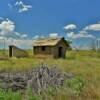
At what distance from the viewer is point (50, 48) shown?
145 ft

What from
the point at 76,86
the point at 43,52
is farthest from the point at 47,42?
the point at 76,86

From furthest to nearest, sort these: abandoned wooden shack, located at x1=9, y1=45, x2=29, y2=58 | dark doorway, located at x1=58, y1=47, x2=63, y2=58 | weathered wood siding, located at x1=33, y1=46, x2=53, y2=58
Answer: abandoned wooden shack, located at x1=9, y1=45, x2=29, y2=58, dark doorway, located at x1=58, y1=47, x2=63, y2=58, weathered wood siding, located at x1=33, y1=46, x2=53, y2=58

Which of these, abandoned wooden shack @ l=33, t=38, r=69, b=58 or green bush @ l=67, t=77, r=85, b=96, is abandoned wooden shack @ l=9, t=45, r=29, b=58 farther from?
green bush @ l=67, t=77, r=85, b=96

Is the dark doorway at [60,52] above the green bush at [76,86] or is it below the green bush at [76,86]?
above

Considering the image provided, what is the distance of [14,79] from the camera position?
41.9 feet

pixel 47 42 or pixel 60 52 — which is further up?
pixel 47 42

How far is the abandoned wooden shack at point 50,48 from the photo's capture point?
43.9 meters

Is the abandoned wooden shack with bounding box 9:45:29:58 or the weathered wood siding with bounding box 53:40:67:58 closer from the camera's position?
the weathered wood siding with bounding box 53:40:67:58

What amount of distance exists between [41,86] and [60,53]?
34587 millimetres

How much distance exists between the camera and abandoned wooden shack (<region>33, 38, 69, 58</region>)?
43897mm

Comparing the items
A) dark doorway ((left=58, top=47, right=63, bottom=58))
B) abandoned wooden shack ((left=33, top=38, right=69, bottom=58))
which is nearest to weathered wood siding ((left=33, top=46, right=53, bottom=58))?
abandoned wooden shack ((left=33, top=38, right=69, bottom=58))

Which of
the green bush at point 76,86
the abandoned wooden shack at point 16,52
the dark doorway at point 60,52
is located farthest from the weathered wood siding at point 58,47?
the green bush at point 76,86

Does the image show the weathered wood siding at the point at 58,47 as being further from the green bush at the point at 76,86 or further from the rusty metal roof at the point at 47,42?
the green bush at the point at 76,86

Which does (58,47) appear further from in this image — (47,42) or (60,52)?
(47,42)
